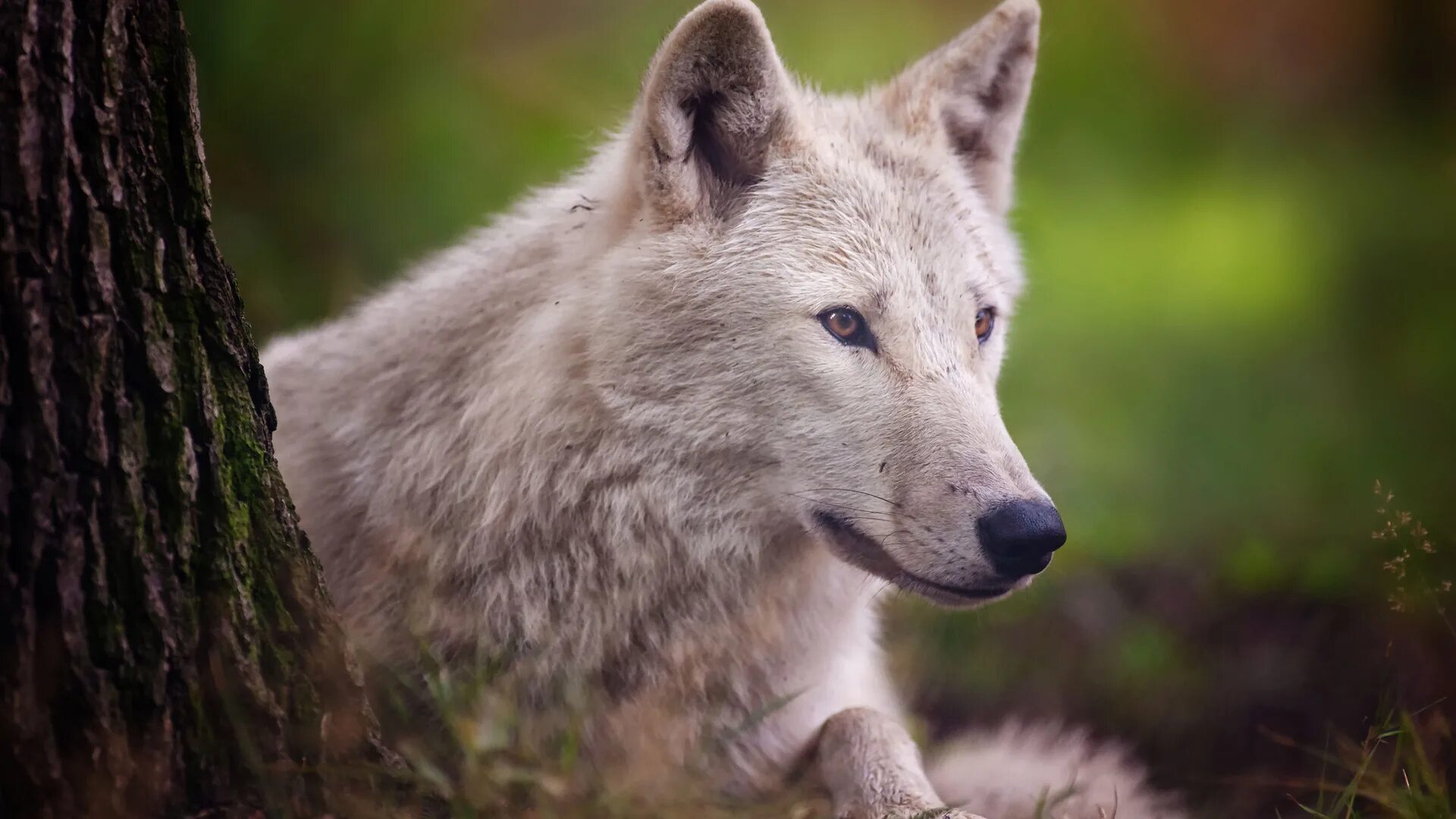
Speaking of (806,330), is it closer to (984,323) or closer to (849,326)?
(849,326)

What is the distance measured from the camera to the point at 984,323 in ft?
10.1

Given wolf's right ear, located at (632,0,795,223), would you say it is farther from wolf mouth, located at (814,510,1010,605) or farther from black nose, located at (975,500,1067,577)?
black nose, located at (975,500,1067,577)

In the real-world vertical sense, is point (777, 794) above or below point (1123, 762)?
above

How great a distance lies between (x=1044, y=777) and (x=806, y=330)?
1.46 meters

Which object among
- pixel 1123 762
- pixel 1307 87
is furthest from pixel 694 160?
pixel 1307 87

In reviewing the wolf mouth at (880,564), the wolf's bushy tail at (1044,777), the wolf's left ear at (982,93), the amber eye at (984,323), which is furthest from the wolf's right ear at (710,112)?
the wolf's bushy tail at (1044,777)

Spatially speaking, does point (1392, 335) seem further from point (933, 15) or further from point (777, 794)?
point (777, 794)

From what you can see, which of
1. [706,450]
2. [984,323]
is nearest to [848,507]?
[706,450]

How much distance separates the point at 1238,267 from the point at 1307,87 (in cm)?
118

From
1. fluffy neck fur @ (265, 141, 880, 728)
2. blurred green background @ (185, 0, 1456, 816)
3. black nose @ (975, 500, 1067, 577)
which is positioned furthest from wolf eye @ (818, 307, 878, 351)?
blurred green background @ (185, 0, 1456, 816)

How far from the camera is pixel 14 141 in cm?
182

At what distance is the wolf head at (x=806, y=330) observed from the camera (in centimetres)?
253

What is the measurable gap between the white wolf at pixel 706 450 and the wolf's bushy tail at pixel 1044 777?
2 centimetres

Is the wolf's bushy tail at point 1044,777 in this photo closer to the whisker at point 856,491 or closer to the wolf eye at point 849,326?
the whisker at point 856,491
